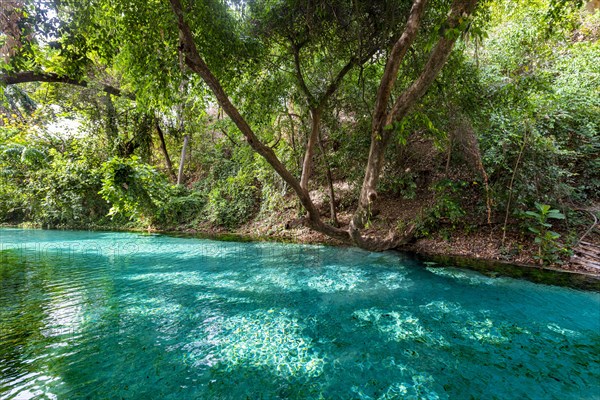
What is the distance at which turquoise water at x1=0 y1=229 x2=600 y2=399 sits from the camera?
6.57 feet

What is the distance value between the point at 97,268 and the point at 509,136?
348 inches

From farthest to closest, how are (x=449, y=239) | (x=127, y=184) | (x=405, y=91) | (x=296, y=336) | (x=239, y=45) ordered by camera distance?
1. (x=127, y=184)
2. (x=449, y=239)
3. (x=239, y=45)
4. (x=405, y=91)
5. (x=296, y=336)

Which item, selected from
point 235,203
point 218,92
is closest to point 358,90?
point 218,92

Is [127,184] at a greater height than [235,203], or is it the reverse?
[127,184]

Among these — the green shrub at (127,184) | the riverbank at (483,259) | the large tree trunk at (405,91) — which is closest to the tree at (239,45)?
the large tree trunk at (405,91)

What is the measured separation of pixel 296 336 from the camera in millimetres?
2750

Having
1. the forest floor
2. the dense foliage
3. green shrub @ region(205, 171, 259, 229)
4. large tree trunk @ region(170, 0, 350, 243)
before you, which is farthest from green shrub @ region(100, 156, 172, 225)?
green shrub @ region(205, 171, 259, 229)

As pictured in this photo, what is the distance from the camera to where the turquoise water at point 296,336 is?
2004 mm

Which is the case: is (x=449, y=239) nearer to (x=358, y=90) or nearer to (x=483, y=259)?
(x=483, y=259)

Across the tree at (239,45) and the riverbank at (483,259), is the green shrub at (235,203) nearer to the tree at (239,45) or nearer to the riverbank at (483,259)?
the riverbank at (483,259)

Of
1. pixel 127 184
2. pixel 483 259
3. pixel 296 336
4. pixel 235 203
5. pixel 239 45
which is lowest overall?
pixel 296 336

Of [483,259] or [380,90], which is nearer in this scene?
[380,90]

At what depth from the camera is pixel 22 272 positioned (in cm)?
523

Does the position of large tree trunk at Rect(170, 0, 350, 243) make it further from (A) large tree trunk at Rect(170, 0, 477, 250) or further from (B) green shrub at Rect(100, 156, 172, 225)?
(B) green shrub at Rect(100, 156, 172, 225)
